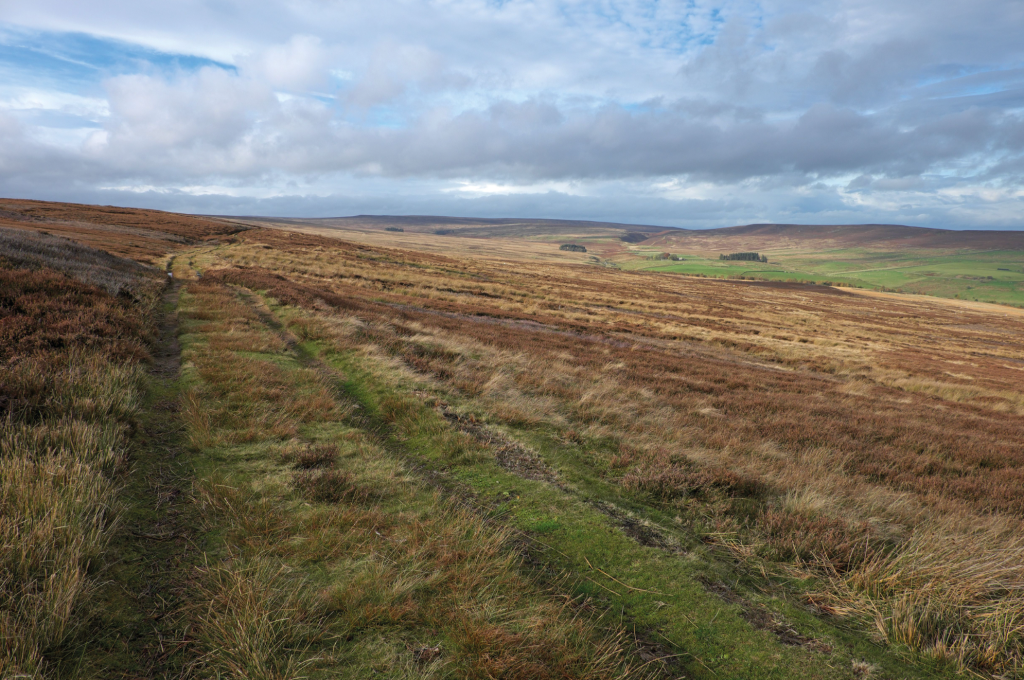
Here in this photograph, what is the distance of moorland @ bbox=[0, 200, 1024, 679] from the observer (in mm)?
3605

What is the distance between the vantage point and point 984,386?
87.0 feet

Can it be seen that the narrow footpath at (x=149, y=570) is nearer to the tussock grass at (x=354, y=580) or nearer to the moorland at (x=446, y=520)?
the moorland at (x=446, y=520)

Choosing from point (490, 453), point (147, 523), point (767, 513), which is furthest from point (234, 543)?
point (767, 513)

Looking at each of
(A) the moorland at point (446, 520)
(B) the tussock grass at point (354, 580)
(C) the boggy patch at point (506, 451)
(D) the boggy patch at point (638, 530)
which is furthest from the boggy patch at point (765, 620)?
(C) the boggy patch at point (506, 451)

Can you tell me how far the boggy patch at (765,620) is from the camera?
167 inches

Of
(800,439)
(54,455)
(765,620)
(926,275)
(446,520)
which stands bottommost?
(800,439)

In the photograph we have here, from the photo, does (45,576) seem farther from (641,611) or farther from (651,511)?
(651,511)

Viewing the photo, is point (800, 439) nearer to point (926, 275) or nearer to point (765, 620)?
point (765, 620)

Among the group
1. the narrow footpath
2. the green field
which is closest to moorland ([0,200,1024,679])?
the narrow footpath

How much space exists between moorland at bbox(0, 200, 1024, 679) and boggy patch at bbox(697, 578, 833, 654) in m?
0.03

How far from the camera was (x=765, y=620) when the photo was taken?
14.8 feet

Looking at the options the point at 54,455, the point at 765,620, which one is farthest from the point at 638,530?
the point at 54,455

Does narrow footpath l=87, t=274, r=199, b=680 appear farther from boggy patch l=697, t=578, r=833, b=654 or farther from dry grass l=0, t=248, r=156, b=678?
boggy patch l=697, t=578, r=833, b=654

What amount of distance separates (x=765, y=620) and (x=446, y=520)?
3.43m
